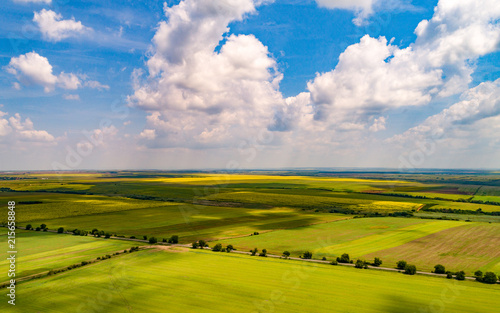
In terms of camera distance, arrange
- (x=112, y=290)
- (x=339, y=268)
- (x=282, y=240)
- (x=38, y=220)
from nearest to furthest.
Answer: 1. (x=112, y=290)
2. (x=339, y=268)
3. (x=282, y=240)
4. (x=38, y=220)

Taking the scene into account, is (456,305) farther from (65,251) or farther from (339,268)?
(65,251)

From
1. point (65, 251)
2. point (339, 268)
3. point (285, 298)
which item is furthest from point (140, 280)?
point (339, 268)

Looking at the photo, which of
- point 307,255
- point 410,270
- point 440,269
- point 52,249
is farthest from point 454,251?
point 52,249

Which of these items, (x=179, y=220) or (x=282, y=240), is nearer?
(x=282, y=240)

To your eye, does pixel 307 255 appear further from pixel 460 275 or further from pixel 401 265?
pixel 460 275

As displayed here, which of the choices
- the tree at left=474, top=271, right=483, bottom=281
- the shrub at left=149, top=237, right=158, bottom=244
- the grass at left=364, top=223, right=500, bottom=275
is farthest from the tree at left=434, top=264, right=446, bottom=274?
the shrub at left=149, top=237, right=158, bottom=244

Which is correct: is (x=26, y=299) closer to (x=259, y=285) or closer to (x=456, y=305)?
(x=259, y=285)

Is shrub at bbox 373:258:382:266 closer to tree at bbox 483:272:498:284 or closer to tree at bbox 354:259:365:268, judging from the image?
tree at bbox 354:259:365:268

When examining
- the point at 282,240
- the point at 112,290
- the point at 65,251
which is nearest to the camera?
the point at 112,290
